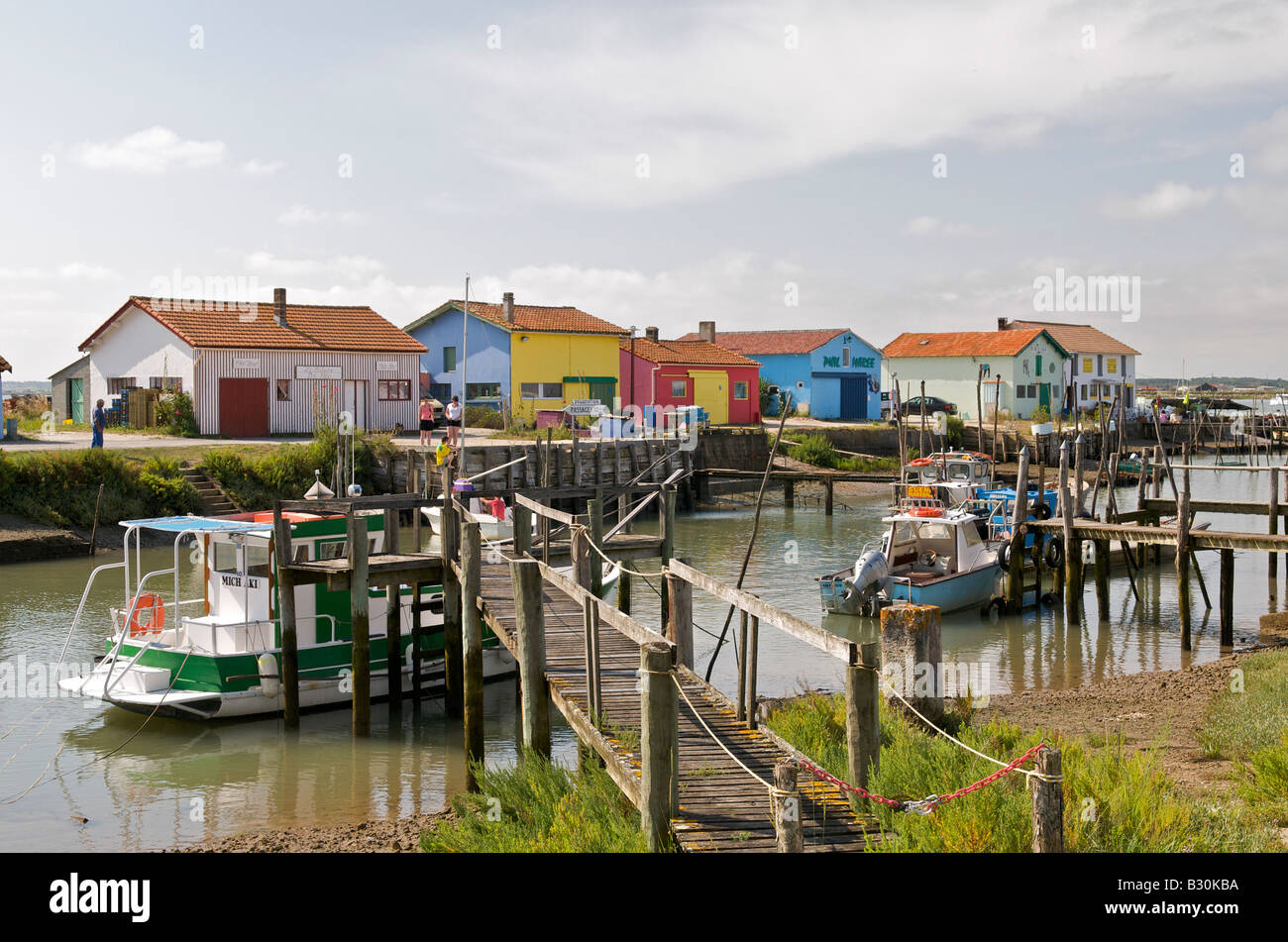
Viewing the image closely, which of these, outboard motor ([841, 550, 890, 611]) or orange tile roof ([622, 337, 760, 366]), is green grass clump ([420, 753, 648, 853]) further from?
orange tile roof ([622, 337, 760, 366])

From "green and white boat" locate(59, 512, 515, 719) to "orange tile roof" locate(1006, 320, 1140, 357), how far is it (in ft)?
206

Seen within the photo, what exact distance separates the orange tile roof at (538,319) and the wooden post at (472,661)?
1409 inches

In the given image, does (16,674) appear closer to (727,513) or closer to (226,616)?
(226,616)

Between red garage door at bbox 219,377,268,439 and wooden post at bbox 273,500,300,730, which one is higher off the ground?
red garage door at bbox 219,377,268,439

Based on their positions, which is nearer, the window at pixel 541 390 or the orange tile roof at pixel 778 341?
the window at pixel 541 390


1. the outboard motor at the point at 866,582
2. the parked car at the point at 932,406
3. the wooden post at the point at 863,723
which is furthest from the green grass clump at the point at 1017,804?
the parked car at the point at 932,406

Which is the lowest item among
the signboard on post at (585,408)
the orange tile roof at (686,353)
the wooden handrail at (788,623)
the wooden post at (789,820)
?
the wooden post at (789,820)

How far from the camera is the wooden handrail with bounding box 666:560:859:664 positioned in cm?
753

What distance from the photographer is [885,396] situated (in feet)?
229

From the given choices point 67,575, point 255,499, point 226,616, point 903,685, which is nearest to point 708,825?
point 903,685

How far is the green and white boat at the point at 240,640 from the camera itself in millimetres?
15312

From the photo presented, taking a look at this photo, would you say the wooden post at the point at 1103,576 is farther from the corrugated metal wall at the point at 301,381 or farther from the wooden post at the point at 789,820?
the corrugated metal wall at the point at 301,381

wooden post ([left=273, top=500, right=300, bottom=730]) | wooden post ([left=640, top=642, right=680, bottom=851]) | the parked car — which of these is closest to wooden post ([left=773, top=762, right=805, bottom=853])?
wooden post ([left=640, top=642, right=680, bottom=851])

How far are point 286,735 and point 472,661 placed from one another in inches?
165
